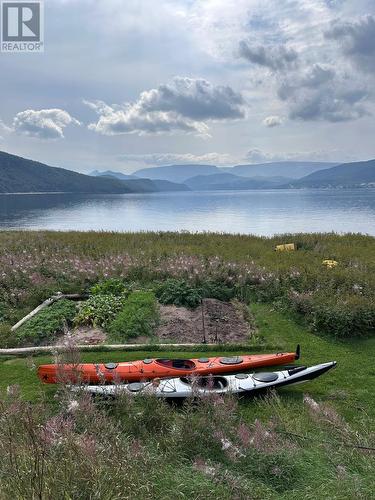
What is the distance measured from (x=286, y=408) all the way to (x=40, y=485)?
15.6 ft

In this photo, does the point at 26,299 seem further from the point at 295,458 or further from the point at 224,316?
the point at 295,458

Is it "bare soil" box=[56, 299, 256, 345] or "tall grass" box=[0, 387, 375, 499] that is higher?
"tall grass" box=[0, 387, 375, 499]

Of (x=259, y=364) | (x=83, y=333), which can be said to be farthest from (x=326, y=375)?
(x=83, y=333)

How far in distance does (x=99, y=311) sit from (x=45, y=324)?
140cm

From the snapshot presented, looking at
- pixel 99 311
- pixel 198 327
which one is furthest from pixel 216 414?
pixel 99 311

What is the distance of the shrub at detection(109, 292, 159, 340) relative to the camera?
1002 centimetres

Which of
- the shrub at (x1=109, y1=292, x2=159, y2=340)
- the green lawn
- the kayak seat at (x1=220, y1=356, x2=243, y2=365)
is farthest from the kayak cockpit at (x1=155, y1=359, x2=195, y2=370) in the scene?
the shrub at (x1=109, y1=292, x2=159, y2=340)

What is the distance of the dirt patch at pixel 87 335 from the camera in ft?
32.1

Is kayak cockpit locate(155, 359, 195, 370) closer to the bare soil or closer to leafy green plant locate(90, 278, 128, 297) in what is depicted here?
the bare soil

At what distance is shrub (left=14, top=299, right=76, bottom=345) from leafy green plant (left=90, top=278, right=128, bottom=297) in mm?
966

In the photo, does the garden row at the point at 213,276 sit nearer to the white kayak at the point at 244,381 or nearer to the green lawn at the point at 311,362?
the green lawn at the point at 311,362

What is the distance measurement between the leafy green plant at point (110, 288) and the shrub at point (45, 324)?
966 mm

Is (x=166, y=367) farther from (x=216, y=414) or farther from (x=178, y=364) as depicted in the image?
(x=216, y=414)

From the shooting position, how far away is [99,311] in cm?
1101
